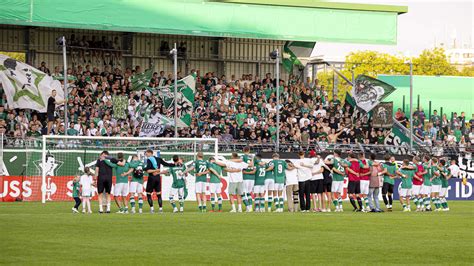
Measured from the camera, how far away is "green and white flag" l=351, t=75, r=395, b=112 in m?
49.9

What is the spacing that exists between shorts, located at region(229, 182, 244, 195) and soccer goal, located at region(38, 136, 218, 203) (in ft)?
18.5

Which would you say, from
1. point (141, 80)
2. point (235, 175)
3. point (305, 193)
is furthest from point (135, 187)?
point (141, 80)

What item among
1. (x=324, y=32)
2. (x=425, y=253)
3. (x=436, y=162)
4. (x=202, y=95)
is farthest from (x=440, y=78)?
(x=425, y=253)

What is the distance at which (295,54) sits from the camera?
58.4 m

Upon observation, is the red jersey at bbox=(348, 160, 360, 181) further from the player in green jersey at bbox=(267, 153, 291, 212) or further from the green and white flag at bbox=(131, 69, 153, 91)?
the green and white flag at bbox=(131, 69, 153, 91)

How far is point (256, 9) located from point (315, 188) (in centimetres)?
2007

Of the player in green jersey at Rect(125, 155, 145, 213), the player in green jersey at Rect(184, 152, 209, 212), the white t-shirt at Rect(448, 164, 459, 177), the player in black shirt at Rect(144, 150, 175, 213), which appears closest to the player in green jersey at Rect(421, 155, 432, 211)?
the white t-shirt at Rect(448, 164, 459, 177)

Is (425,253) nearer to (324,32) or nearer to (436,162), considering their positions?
(436,162)

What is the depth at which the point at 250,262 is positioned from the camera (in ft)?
56.4

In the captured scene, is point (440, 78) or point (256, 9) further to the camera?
point (440, 78)

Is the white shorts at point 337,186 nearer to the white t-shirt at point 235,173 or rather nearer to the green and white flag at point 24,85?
the white t-shirt at point 235,173

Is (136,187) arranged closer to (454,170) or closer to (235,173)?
(235,173)

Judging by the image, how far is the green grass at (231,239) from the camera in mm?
17797

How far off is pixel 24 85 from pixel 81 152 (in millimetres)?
5660
